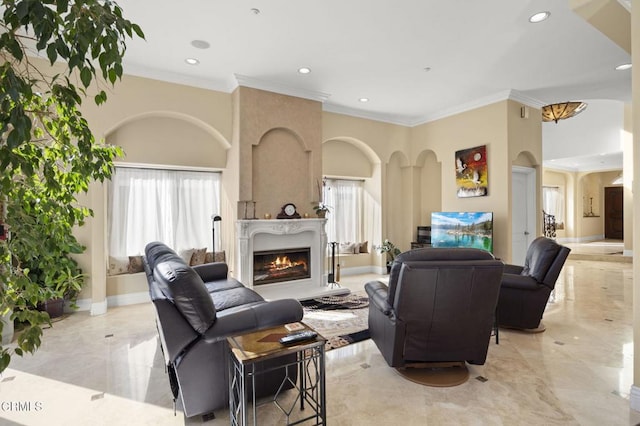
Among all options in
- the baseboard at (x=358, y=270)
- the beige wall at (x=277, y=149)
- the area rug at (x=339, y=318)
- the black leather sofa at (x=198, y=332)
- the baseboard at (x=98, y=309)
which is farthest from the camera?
the baseboard at (x=358, y=270)

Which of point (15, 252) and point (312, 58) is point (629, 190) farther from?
point (15, 252)

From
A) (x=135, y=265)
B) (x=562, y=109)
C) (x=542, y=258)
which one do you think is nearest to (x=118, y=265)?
(x=135, y=265)

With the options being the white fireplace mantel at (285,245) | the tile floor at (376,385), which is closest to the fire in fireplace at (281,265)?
the white fireplace mantel at (285,245)

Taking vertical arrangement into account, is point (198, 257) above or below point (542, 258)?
below

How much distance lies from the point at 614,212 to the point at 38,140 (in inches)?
735

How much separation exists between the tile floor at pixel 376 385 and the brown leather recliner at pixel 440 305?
0.94 feet

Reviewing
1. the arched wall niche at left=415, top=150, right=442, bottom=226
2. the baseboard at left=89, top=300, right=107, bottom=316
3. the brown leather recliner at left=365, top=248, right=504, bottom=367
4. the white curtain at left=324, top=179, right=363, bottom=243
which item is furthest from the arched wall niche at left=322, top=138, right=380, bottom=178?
the brown leather recliner at left=365, top=248, right=504, bottom=367

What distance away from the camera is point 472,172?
6.09m

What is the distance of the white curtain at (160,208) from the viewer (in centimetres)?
509

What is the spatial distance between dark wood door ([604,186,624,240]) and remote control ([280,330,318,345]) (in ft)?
56.9

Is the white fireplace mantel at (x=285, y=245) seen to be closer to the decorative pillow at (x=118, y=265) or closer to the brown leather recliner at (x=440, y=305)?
the decorative pillow at (x=118, y=265)

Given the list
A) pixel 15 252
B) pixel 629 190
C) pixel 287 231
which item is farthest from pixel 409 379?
pixel 629 190

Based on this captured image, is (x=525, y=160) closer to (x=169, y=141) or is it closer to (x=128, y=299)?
(x=169, y=141)

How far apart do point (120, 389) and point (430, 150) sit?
6598 millimetres
